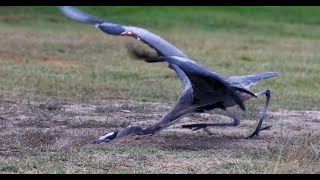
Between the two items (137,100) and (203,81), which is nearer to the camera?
(203,81)

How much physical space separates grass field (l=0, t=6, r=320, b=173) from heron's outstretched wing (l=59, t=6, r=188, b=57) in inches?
36.0

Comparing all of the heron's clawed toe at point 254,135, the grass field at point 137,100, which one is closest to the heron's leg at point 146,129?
the grass field at point 137,100


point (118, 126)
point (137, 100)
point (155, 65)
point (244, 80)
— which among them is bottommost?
point (155, 65)

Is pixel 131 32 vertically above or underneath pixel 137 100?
above

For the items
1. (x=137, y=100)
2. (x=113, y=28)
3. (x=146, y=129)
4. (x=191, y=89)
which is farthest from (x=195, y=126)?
(x=137, y=100)

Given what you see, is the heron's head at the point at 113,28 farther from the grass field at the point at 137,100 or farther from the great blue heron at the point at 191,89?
the grass field at the point at 137,100

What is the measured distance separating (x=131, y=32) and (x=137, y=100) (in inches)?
134

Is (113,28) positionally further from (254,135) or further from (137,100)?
(137,100)

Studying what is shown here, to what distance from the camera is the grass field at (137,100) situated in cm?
707

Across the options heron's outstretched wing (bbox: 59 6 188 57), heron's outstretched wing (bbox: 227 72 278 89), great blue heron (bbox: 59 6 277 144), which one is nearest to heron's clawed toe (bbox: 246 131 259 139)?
great blue heron (bbox: 59 6 277 144)

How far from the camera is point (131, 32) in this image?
327 inches

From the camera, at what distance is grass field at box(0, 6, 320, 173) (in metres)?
7.07
